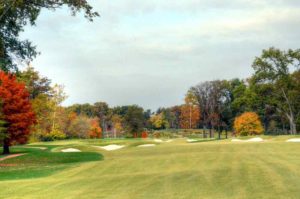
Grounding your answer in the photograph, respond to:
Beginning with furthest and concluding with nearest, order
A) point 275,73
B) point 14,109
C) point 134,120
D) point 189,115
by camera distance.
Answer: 1. point 189,115
2. point 134,120
3. point 275,73
4. point 14,109

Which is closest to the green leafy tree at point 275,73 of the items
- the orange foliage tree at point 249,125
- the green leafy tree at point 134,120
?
the orange foliage tree at point 249,125

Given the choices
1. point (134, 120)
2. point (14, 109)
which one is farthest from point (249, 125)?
point (14, 109)

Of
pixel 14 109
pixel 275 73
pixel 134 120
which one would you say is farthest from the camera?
pixel 134 120

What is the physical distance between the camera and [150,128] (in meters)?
128

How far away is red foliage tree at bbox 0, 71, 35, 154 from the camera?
36.2 m

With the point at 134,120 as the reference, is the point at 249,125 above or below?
below

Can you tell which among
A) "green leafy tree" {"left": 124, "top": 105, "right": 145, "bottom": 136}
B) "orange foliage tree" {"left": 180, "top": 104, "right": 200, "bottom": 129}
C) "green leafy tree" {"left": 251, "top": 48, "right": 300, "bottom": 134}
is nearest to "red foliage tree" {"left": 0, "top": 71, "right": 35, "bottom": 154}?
"green leafy tree" {"left": 251, "top": 48, "right": 300, "bottom": 134}

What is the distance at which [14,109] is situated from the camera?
36.7 meters

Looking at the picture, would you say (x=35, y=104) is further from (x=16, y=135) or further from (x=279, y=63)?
(x=279, y=63)

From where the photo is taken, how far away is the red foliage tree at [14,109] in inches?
1427

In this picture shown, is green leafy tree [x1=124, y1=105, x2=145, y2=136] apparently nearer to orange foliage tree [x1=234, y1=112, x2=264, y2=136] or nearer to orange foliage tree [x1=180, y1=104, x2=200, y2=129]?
orange foliage tree [x1=180, y1=104, x2=200, y2=129]

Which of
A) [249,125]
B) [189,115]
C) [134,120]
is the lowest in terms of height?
[249,125]

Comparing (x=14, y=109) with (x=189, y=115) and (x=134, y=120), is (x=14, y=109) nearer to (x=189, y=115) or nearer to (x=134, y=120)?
(x=134, y=120)

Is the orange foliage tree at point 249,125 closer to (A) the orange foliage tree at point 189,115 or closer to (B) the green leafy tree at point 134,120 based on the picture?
(B) the green leafy tree at point 134,120
